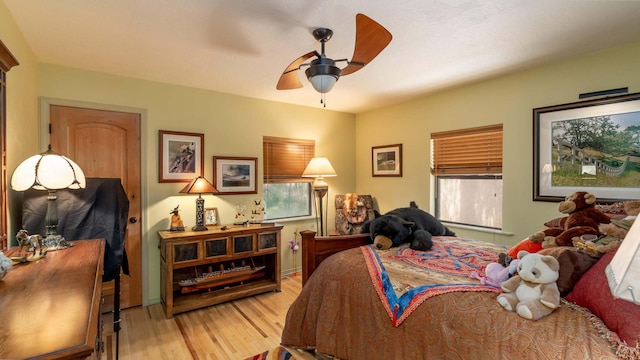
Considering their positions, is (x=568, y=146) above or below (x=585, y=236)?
above

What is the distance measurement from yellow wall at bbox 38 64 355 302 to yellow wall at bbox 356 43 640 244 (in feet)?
4.57

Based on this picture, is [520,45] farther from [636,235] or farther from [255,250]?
[255,250]

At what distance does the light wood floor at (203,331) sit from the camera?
2447 mm

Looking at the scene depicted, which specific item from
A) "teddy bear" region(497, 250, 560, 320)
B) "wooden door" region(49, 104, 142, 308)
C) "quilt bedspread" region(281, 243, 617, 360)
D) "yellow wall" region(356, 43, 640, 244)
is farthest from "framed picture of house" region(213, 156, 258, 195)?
"teddy bear" region(497, 250, 560, 320)

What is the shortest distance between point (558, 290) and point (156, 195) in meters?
3.54

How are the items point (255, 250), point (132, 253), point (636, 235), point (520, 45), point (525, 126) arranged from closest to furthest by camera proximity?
point (636, 235)
point (520, 45)
point (525, 126)
point (132, 253)
point (255, 250)

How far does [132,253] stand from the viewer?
3240 mm

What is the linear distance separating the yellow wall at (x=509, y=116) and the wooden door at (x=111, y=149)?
3.23m

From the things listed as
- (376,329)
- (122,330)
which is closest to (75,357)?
(376,329)

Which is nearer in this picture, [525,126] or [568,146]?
[568,146]

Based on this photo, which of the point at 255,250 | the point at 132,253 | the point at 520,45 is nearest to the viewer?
the point at 520,45

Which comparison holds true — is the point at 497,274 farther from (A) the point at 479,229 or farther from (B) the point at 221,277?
(B) the point at 221,277

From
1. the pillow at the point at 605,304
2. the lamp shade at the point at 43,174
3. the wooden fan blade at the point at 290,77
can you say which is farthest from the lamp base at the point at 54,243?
the pillow at the point at 605,304

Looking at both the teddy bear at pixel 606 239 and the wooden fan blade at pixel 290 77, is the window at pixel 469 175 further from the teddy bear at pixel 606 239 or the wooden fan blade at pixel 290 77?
the wooden fan blade at pixel 290 77
